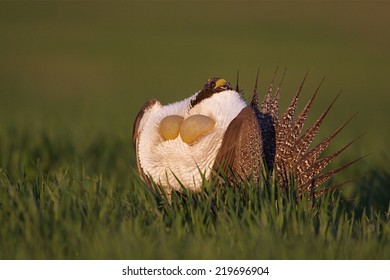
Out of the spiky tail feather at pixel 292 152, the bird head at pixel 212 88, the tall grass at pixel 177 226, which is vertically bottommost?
the tall grass at pixel 177 226

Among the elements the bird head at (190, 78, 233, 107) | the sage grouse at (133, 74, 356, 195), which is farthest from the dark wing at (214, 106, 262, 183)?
the bird head at (190, 78, 233, 107)

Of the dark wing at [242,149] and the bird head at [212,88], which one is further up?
the bird head at [212,88]

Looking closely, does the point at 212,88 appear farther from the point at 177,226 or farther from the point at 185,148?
the point at 177,226

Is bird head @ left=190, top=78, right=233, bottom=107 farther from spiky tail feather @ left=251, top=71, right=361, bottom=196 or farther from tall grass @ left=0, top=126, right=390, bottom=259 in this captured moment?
tall grass @ left=0, top=126, right=390, bottom=259

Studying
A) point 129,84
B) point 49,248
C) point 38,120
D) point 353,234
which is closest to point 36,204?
point 49,248

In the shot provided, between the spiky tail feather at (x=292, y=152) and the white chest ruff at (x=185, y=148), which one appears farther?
the spiky tail feather at (x=292, y=152)

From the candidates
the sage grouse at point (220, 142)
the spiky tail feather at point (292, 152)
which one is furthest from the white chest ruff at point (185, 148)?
the spiky tail feather at point (292, 152)

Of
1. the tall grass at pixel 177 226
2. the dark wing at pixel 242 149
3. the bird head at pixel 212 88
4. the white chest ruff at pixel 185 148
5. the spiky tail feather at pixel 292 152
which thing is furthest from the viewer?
the spiky tail feather at pixel 292 152

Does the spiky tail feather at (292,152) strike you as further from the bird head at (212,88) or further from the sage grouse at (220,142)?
the bird head at (212,88)
